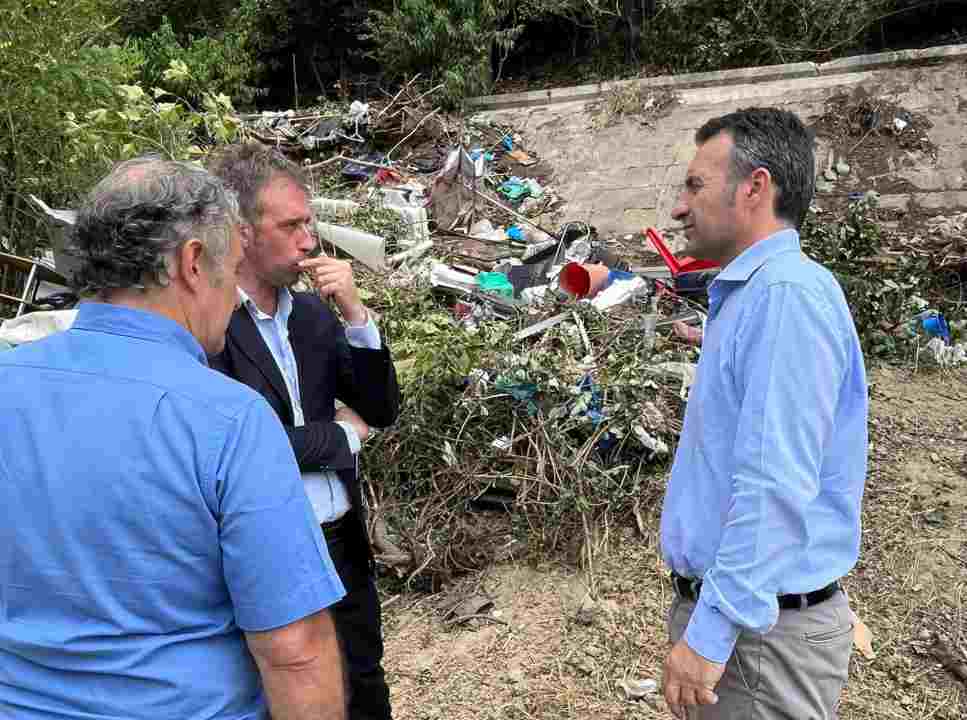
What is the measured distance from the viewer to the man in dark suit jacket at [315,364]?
214cm

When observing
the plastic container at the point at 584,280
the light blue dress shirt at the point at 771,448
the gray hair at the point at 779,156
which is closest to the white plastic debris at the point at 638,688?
the light blue dress shirt at the point at 771,448

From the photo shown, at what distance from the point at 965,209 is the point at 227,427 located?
7.15m

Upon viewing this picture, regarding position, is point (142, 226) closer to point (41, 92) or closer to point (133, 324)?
point (133, 324)

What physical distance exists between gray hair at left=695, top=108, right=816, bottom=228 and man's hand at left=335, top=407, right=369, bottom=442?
3.94 feet

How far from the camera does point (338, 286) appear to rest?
2291mm

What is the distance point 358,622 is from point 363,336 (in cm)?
79

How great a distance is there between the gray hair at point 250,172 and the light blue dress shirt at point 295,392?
0.76 feet

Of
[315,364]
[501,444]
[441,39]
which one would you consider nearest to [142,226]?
[315,364]

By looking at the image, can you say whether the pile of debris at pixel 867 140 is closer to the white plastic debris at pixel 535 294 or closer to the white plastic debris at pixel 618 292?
the white plastic debris at pixel 618 292

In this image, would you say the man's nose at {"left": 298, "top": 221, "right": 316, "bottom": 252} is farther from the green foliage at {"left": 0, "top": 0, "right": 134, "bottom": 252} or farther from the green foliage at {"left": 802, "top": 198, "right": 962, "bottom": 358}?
the green foliage at {"left": 802, "top": 198, "right": 962, "bottom": 358}

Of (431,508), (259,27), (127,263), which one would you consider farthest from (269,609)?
(259,27)

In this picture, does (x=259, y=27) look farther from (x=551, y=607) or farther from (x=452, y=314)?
(x=551, y=607)

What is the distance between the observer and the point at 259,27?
1378 centimetres

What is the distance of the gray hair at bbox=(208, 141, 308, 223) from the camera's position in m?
2.20
